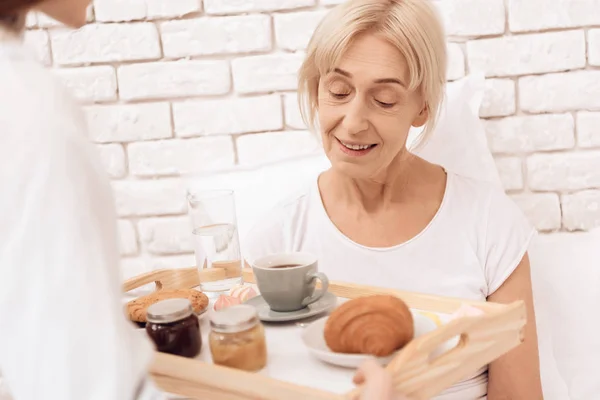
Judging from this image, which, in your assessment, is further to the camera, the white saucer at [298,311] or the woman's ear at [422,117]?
the woman's ear at [422,117]

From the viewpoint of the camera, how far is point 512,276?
126cm

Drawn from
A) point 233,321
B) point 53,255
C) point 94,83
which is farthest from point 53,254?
point 94,83

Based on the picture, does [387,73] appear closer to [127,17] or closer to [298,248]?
[298,248]

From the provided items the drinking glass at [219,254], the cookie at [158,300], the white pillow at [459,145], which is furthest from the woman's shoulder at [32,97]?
the white pillow at [459,145]

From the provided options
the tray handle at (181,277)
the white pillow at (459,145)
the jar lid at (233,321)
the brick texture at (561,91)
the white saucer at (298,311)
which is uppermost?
the brick texture at (561,91)

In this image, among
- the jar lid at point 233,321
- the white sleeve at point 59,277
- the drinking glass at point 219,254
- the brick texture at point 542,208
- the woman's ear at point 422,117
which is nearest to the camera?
the white sleeve at point 59,277

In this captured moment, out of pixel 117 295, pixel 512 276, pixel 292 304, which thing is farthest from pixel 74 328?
pixel 512 276

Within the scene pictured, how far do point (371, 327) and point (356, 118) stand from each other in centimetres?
52

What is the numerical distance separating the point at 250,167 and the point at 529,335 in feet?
2.41

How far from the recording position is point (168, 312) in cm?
82

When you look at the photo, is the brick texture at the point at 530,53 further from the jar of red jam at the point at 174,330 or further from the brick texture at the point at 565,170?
the jar of red jam at the point at 174,330

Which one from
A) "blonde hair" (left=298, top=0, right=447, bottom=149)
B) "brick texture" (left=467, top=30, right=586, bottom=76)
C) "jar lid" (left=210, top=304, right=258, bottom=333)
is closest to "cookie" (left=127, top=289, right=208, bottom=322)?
"jar lid" (left=210, top=304, right=258, bottom=333)

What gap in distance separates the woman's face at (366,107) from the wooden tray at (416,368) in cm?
42

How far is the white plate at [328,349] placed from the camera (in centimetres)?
76
